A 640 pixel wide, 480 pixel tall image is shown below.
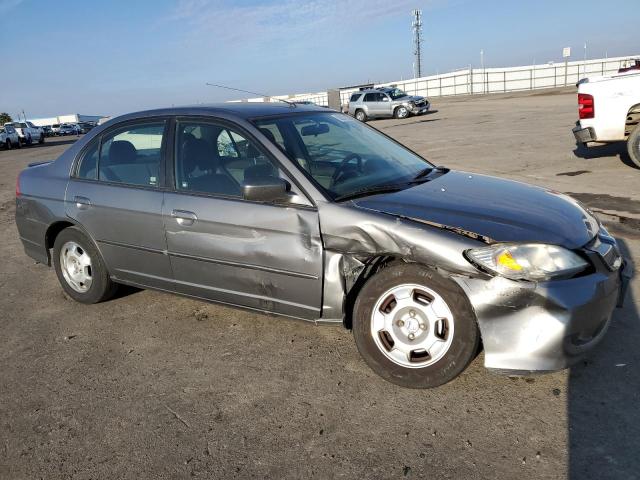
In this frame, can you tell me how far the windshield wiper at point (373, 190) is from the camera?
332 cm

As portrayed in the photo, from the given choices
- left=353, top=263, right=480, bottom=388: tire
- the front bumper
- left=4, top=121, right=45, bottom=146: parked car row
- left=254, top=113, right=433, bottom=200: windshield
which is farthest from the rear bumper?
left=4, top=121, right=45, bottom=146: parked car row

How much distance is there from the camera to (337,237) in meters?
3.17

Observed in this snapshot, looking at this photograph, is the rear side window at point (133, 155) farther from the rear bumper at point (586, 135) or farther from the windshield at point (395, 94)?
the windshield at point (395, 94)

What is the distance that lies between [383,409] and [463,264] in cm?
88

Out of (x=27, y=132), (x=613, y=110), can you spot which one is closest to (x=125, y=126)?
(x=613, y=110)

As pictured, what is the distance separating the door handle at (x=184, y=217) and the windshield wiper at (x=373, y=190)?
1051mm

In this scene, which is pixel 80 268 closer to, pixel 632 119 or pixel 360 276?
pixel 360 276

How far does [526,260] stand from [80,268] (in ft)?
11.9

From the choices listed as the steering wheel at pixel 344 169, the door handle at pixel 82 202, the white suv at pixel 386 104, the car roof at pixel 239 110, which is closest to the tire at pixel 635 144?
the car roof at pixel 239 110

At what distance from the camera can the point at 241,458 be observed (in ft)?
8.44

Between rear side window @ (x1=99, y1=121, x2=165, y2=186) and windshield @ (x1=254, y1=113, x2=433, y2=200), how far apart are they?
0.90m

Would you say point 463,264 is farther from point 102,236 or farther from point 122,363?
point 102,236

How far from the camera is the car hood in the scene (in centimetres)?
288

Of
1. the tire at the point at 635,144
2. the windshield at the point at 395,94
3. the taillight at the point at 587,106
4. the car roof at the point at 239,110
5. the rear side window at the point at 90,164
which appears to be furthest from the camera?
the windshield at the point at 395,94
